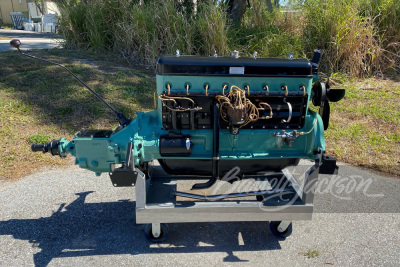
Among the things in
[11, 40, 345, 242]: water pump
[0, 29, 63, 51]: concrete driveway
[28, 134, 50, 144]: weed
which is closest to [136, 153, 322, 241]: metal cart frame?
[11, 40, 345, 242]: water pump

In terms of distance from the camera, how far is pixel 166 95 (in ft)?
8.35

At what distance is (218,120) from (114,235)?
137cm

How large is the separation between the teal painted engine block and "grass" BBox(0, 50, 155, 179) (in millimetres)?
1614

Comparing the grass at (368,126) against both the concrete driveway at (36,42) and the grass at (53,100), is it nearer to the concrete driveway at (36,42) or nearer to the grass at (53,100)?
the grass at (53,100)

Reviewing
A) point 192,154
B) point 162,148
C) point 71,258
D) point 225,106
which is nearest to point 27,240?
point 71,258

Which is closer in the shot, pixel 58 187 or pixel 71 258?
pixel 71 258

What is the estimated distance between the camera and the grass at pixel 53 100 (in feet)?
13.6

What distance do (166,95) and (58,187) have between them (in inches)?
72.6

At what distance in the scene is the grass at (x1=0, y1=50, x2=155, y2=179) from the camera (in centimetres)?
415

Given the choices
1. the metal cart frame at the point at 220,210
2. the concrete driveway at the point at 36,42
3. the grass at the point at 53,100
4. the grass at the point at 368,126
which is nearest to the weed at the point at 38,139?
the grass at the point at 53,100

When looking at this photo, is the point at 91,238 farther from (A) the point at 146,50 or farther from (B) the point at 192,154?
(A) the point at 146,50

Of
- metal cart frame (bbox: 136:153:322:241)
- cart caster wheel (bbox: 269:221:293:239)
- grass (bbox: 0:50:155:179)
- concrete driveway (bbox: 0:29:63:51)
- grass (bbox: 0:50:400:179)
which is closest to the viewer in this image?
metal cart frame (bbox: 136:153:322:241)

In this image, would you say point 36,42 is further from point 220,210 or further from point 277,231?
point 277,231

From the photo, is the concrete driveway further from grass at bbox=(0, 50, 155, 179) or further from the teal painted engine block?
the teal painted engine block
